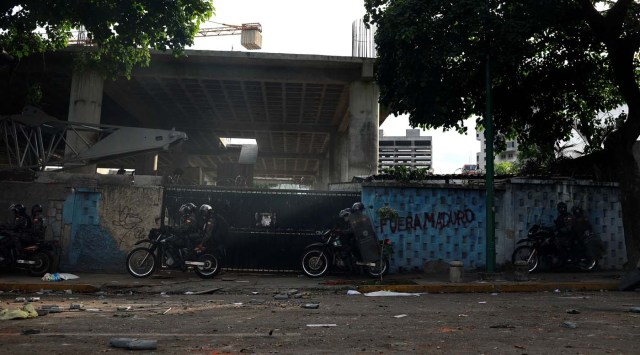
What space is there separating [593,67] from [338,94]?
13333 mm

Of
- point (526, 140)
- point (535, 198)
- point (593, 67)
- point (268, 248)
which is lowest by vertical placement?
point (268, 248)

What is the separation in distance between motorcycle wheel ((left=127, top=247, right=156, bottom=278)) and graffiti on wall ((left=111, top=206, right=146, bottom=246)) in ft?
4.06

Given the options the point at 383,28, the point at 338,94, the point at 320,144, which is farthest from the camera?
the point at 320,144

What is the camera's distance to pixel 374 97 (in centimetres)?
2158

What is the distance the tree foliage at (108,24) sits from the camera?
9.78 meters

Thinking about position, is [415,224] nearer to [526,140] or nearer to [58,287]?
[526,140]

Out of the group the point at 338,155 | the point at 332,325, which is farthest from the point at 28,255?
the point at 338,155

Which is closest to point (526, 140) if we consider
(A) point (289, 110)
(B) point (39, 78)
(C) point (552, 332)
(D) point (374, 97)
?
(D) point (374, 97)

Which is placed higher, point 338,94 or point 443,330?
point 338,94

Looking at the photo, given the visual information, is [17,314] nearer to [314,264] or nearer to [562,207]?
[314,264]

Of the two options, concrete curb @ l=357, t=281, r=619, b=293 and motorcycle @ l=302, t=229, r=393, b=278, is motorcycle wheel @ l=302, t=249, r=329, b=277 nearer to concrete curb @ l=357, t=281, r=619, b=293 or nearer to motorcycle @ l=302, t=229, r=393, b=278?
motorcycle @ l=302, t=229, r=393, b=278

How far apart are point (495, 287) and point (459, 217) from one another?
10.6ft

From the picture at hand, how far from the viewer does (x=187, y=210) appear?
11.5m

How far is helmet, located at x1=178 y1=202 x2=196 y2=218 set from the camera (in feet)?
37.7
